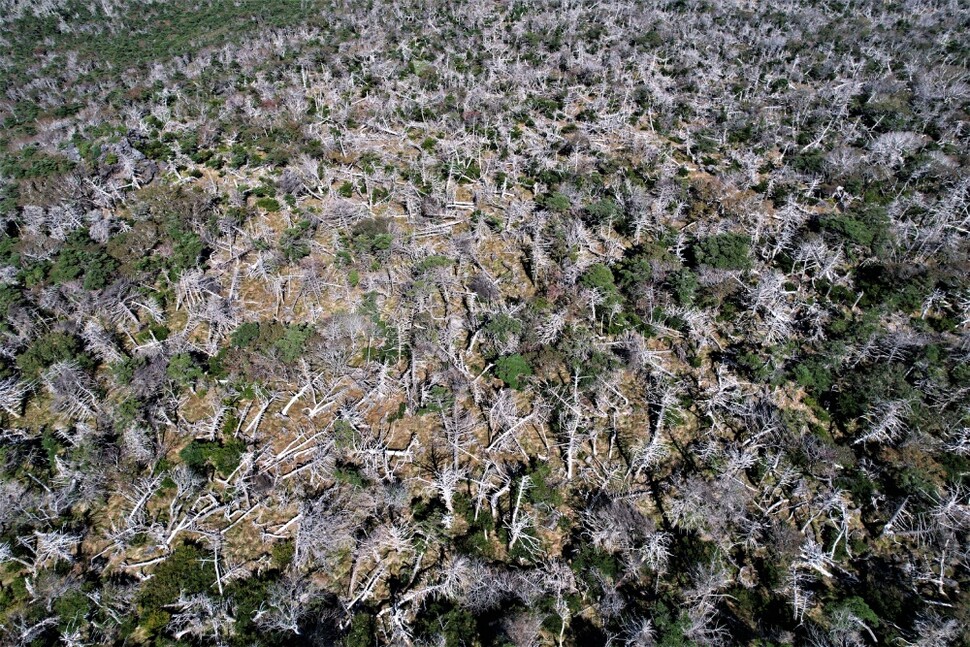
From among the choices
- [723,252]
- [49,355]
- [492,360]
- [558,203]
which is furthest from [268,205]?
[723,252]

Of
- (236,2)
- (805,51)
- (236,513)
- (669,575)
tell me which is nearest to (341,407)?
(236,513)

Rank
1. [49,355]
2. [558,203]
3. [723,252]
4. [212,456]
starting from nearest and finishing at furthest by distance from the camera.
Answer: [212,456] < [49,355] < [723,252] < [558,203]

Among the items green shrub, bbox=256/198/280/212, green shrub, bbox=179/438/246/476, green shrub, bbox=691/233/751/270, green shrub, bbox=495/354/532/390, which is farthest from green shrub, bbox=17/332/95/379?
green shrub, bbox=691/233/751/270

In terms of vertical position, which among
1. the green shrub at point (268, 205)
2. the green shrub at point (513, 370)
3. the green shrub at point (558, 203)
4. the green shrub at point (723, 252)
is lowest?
the green shrub at point (513, 370)

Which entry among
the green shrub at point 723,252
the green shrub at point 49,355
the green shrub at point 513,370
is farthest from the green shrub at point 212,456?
the green shrub at point 723,252

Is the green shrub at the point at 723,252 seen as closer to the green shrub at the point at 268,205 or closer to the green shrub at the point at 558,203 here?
the green shrub at the point at 558,203

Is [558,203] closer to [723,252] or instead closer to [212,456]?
[723,252]

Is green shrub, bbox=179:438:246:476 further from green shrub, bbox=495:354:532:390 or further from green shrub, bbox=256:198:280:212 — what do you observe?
green shrub, bbox=256:198:280:212

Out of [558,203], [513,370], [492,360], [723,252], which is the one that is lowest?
[492,360]
